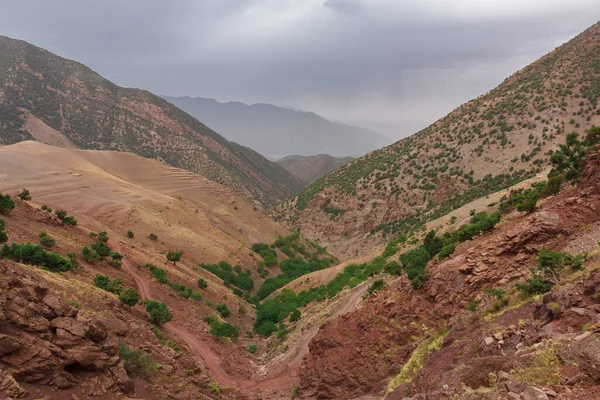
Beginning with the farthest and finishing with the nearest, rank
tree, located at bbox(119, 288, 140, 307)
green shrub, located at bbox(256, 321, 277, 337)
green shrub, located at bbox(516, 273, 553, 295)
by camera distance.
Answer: green shrub, located at bbox(256, 321, 277, 337) < tree, located at bbox(119, 288, 140, 307) < green shrub, located at bbox(516, 273, 553, 295)

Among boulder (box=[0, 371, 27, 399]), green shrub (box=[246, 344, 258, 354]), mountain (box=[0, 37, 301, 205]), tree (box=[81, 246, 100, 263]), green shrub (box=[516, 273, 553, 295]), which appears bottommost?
green shrub (box=[246, 344, 258, 354])

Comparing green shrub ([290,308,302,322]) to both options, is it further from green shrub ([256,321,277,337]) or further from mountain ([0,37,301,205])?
mountain ([0,37,301,205])

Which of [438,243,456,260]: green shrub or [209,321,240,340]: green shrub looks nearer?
[438,243,456,260]: green shrub

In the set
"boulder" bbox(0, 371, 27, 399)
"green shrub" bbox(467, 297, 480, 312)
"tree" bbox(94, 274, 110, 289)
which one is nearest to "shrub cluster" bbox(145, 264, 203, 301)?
"tree" bbox(94, 274, 110, 289)

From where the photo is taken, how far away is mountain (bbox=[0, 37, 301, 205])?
363ft

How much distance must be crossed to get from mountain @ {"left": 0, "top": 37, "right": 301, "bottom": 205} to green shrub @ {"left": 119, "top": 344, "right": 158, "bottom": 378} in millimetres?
99337

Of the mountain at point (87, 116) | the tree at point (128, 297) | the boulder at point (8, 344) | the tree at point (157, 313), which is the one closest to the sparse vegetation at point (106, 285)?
the tree at point (128, 297)

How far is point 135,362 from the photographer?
15.5m

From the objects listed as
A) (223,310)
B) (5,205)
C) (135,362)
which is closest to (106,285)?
(135,362)

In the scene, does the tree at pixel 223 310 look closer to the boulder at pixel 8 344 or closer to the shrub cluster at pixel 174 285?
the shrub cluster at pixel 174 285

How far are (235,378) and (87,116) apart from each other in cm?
12331

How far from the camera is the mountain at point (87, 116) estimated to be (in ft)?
363

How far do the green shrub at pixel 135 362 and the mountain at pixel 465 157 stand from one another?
138 feet

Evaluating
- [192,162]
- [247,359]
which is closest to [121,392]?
[247,359]
